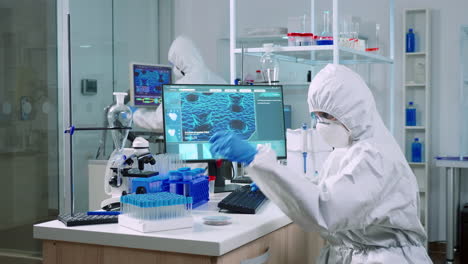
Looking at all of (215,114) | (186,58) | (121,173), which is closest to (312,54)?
(186,58)

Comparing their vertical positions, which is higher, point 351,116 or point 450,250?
point 351,116

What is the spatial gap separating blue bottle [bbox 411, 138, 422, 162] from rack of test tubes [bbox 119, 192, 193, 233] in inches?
146

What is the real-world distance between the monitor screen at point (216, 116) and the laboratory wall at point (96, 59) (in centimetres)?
194

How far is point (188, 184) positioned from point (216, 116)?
1.75 feet

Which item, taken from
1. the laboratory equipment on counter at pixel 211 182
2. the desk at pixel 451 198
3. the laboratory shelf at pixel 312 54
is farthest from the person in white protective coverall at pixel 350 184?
the desk at pixel 451 198

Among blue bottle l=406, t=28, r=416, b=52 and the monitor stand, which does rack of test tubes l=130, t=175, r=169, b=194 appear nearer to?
the monitor stand

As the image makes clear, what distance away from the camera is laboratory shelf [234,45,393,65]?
297 cm

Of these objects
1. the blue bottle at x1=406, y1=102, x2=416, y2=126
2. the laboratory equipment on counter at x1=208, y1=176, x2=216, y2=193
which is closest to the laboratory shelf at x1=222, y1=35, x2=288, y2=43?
the blue bottle at x1=406, y1=102, x2=416, y2=126

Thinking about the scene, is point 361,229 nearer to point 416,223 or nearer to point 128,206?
point 416,223

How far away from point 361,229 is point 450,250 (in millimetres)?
2958

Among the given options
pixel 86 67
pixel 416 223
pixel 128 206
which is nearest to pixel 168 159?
pixel 128 206

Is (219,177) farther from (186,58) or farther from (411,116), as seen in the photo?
(411,116)

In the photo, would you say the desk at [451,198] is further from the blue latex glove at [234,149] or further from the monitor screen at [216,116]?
the blue latex glove at [234,149]

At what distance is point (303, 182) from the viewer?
1.49 metres
